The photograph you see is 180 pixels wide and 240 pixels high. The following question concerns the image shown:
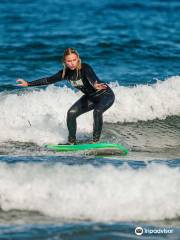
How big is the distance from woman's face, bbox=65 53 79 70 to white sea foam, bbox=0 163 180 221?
75.6 inches

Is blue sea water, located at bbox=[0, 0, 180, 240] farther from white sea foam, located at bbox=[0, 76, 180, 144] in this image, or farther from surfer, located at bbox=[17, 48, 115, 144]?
surfer, located at bbox=[17, 48, 115, 144]

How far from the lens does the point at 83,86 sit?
34.7 feet

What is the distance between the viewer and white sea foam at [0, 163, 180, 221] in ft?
26.9

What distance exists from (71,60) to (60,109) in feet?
13.9

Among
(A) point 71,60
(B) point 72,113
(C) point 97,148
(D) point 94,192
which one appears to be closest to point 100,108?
(B) point 72,113

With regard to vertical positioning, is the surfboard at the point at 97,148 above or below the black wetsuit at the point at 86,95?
below

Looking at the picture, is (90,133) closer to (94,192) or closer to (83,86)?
(83,86)

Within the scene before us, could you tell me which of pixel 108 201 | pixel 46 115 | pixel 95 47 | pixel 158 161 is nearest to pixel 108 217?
pixel 108 201

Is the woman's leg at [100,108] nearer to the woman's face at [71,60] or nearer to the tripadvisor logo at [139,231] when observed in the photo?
the woman's face at [71,60]

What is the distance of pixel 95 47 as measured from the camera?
22.1 metres

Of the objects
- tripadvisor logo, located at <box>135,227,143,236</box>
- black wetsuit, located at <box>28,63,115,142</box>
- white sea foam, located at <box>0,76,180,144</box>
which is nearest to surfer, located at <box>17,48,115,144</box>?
black wetsuit, located at <box>28,63,115,142</box>

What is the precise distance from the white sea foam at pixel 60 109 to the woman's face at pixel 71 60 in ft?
7.18

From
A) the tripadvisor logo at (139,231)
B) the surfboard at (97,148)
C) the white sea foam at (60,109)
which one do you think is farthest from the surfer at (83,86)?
the tripadvisor logo at (139,231)

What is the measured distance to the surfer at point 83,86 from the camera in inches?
403
